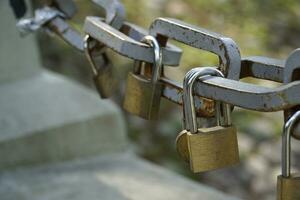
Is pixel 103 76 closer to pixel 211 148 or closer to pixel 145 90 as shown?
pixel 145 90

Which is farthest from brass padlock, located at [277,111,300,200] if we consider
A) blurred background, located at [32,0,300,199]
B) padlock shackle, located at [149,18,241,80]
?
blurred background, located at [32,0,300,199]

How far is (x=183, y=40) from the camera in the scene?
934 mm

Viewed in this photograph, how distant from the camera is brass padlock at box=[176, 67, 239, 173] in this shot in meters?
0.86

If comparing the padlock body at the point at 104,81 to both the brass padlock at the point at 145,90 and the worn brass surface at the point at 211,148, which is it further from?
the worn brass surface at the point at 211,148

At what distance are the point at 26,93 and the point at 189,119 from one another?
0.97 metres

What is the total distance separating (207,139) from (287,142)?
0.11 m

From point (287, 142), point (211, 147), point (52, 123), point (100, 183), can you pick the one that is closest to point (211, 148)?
point (211, 147)

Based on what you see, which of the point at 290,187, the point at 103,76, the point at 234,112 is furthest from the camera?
the point at 234,112

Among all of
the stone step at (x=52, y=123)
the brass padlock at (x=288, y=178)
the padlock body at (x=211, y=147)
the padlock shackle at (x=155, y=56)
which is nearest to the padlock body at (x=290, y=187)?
the brass padlock at (x=288, y=178)

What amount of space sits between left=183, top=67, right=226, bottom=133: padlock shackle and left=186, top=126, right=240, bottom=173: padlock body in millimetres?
12

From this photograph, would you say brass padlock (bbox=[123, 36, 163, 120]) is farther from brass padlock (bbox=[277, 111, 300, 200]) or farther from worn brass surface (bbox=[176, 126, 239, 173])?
brass padlock (bbox=[277, 111, 300, 200])

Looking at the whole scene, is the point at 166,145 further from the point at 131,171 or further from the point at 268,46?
the point at 131,171

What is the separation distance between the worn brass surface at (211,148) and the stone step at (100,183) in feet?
1.90

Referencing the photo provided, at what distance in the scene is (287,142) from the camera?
78 cm
